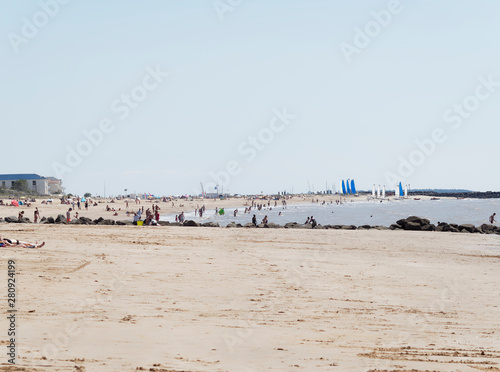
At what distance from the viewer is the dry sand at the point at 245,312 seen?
677 centimetres

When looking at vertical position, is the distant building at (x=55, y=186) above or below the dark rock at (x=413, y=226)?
above

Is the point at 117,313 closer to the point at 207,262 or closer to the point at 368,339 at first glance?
the point at 368,339

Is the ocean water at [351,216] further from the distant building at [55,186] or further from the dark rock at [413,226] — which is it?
the distant building at [55,186]

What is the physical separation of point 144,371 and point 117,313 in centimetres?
287

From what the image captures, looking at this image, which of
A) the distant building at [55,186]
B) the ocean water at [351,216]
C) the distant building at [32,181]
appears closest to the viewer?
the ocean water at [351,216]

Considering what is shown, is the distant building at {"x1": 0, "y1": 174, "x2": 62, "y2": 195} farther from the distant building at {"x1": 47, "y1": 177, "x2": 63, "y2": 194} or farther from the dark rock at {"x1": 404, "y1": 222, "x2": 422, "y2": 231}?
the dark rock at {"x1": 404, "y1": 222, "x2": 422, "y2": 231}

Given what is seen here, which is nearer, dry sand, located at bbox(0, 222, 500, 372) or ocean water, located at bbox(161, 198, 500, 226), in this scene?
dry sand, located at bbox(0, 222, 500, 372)

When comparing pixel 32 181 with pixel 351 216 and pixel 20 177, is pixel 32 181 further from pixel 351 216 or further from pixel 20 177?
pixel 351 216

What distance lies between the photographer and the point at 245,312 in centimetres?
941

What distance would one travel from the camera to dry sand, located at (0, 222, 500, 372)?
677 centimetres

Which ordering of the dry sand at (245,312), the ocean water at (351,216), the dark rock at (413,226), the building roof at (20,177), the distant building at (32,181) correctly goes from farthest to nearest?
the building roof at (20,177)
the distant building at (32,181)
the ocean water at (351,216)
the dark rock at (413,226)
the dry sand at (245,312)

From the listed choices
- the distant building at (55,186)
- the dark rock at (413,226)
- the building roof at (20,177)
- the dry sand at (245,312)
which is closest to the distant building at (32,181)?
the building roof at (20,177)

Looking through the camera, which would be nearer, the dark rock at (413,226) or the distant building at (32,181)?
the dark rock at (413,226)

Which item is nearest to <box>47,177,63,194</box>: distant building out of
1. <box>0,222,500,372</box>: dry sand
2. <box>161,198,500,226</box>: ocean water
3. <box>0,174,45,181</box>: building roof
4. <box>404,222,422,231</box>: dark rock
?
<box>0,174,45,181</box>: building roof
